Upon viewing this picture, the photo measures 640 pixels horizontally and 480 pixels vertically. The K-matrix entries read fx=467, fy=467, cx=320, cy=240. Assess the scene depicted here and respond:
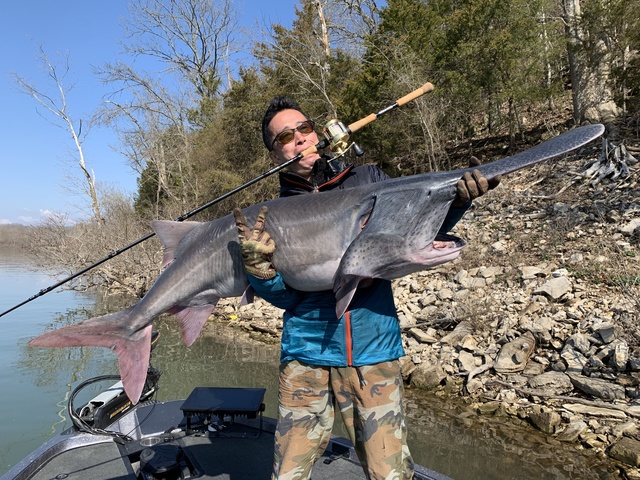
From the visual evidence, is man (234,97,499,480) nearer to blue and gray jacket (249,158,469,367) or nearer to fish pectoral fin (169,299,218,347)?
blue and gray jacket (249,158,469,367)

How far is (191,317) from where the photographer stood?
3.10 m

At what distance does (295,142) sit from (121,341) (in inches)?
68.0

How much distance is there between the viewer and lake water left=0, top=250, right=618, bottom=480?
6.01 meters

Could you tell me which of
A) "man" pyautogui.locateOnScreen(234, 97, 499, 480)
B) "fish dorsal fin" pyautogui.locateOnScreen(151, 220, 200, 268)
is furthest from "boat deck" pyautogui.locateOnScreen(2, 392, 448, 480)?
"fish dorsal fin" pyautogui.locateOnScreen(151, 220, 200, 268)

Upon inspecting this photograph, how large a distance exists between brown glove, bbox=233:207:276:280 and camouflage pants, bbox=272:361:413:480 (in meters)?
0.59

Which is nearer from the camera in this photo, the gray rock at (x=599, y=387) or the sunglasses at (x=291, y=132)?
the sunglasses at (x=291, y=132)

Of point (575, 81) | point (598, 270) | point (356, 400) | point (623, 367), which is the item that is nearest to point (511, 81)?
point (575, 81)

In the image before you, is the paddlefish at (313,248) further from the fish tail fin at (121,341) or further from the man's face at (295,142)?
the man's face at (295,142)

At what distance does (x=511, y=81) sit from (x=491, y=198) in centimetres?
495

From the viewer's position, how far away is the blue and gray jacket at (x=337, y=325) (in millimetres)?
2598

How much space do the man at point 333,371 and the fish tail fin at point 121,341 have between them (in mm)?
916

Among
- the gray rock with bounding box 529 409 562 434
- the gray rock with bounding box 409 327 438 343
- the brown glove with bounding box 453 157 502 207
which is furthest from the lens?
the gray rock with bounding box 409 327 438 343

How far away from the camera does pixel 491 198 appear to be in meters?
14.7

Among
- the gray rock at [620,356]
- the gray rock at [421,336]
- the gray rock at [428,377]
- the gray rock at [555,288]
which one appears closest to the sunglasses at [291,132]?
the gray rock at [428,377]
